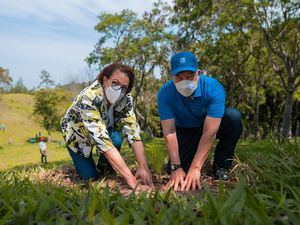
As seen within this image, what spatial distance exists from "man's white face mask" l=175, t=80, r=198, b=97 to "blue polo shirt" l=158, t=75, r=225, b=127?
106 mm

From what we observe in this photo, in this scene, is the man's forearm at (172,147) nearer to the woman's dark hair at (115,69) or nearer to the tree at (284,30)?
the woman's dark hair at (115,69)

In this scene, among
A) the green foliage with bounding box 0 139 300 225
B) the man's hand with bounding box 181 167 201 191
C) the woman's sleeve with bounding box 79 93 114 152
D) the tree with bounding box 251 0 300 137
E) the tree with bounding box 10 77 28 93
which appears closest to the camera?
the green foliage with bounding box 0 139 300 225

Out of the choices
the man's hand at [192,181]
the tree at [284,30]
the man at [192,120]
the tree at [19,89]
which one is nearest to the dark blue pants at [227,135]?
the man at [192,120]

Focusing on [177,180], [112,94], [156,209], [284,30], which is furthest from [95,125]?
[284,30]

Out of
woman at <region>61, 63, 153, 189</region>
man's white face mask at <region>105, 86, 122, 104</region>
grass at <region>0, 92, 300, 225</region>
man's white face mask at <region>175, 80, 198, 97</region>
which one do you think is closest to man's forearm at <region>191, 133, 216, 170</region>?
man's white face mask at <region>175, 80, 198, 97</region>

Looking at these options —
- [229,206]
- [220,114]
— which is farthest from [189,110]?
[229,206]

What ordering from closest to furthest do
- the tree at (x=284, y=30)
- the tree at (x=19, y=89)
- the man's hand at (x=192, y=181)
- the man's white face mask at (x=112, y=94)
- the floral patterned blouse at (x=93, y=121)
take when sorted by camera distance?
the man's hand at (x=192, y=181) < the floral patterned blouse at (x=93, y=121) < the man's white face mask at (x=112, y=94) < the tree at (x=284, y=30) < the tree at (x=19, y=89)

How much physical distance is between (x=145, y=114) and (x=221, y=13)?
51.9 ft

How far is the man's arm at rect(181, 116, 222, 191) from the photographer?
3090mm

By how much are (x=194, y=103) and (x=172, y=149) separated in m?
0.51

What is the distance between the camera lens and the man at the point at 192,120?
323cm

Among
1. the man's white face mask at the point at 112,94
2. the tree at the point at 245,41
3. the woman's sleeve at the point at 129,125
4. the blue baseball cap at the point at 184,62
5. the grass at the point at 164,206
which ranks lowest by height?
the grass at the point at 164,206

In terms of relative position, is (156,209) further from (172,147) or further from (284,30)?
(284,30)

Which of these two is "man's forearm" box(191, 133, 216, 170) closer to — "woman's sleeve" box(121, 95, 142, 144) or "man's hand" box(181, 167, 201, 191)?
"man's hand" box(181, 167, 201, 191)
